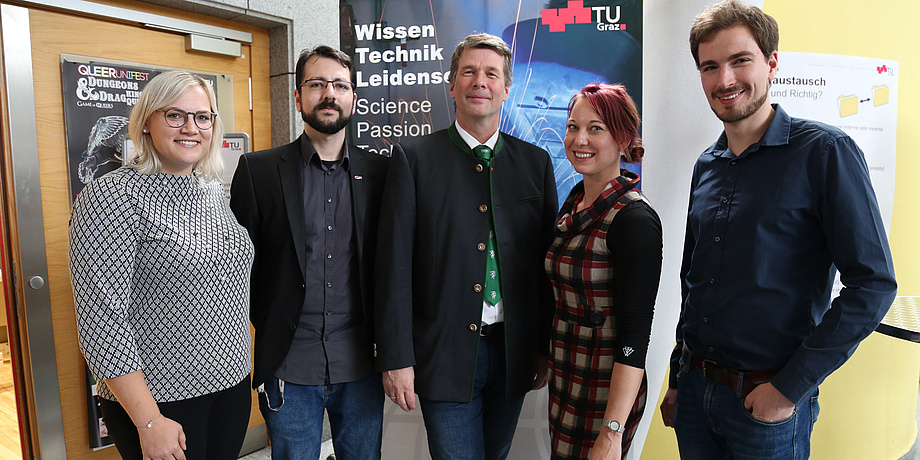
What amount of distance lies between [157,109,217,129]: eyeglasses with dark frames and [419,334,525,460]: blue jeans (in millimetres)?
1012

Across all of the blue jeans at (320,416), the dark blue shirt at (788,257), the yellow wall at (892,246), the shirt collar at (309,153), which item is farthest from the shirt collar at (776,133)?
the blue jeans at (320,416)

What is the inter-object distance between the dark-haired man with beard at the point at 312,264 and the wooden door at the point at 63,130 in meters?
1.25

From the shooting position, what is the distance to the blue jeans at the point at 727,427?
144cm

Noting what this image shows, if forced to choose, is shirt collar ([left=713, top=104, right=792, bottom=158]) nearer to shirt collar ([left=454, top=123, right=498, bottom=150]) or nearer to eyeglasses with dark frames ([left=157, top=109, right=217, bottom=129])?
shirt collar ([left=454, top=123, right=498, bottom=150])

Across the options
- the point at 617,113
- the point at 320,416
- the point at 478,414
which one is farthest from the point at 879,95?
the point at 320,416

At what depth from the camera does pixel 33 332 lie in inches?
97.6

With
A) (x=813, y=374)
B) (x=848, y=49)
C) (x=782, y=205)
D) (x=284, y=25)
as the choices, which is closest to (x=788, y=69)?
(x=848, y=49)

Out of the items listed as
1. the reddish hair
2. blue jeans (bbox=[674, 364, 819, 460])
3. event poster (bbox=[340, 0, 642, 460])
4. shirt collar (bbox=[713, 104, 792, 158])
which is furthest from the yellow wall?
the reddish hair

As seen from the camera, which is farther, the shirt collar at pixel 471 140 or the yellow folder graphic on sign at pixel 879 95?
the yellow folder graphic on sign at pixel 879 95

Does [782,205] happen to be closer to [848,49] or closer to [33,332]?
[848,49]

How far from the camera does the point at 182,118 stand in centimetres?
154

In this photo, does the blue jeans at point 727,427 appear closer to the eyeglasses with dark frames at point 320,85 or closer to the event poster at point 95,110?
the eyeglasses with dark frames at point 320,85

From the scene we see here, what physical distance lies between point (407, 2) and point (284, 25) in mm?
1090

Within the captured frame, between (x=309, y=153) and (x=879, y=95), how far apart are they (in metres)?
2.30
